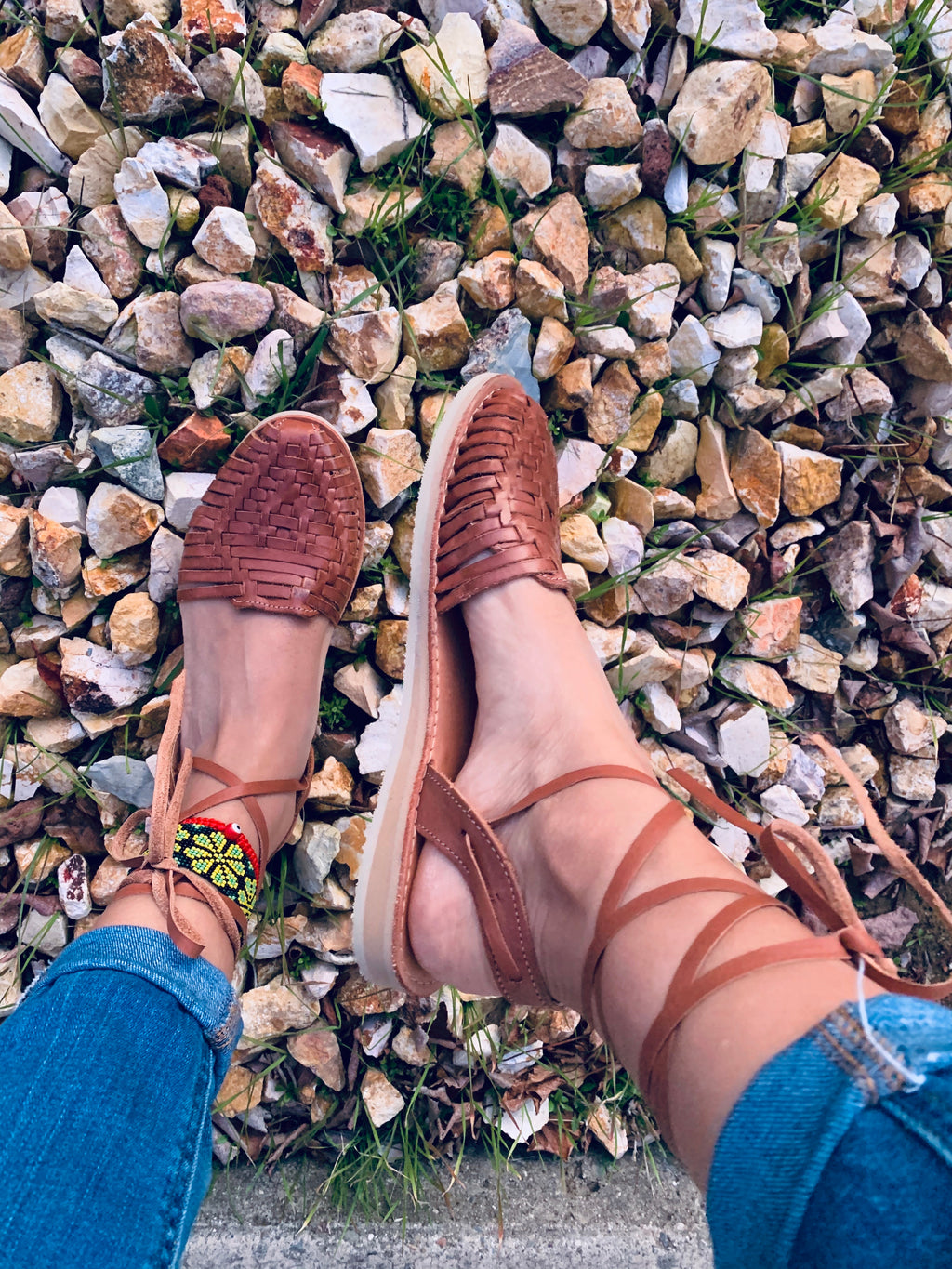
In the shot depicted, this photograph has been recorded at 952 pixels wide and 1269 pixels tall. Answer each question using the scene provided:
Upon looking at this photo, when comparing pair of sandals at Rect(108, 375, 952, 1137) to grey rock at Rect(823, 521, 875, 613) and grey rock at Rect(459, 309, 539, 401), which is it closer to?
grey rock at Rect(459, 309, 539, 401)

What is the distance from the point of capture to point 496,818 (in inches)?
33.8

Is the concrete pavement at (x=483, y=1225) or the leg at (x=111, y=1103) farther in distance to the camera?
the concrete pavement at (x=483, y=1225)

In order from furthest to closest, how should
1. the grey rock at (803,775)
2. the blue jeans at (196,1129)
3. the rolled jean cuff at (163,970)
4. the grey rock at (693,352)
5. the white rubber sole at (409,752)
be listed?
the grey rock at (803,775) < the grey rock at (693,352) < the white rubber sole at (409,752) < the rolled jean cuff at (163,970) < the blue jeans at (196,1129)

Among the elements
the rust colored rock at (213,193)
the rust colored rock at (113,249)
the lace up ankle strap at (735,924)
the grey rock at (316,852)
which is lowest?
the grey rock at (316,852)

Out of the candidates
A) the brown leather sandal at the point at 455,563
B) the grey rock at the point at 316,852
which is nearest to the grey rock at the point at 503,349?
the brown leather sandal at the point at 455,563

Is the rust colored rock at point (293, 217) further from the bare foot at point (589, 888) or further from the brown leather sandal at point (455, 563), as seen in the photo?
the bare foot at point (589, 888)

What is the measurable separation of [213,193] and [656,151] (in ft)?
1.87

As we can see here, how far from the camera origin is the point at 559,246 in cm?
101

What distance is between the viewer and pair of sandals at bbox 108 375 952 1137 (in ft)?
2.70

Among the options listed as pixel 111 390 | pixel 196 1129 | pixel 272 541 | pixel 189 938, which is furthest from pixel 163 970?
pixel 111 390

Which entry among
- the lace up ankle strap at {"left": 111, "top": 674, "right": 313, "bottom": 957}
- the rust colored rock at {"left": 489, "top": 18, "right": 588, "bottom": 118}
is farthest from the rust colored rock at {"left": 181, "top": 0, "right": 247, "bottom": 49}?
the lace up ankle strap at {"left": 111, "top": 674, "right": 313, "bottom": 957}

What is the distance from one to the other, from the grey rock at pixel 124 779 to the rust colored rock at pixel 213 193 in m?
0.71

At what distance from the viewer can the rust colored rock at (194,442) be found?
3.27 feet

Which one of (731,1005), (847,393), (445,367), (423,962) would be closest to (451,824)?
(423,962)
